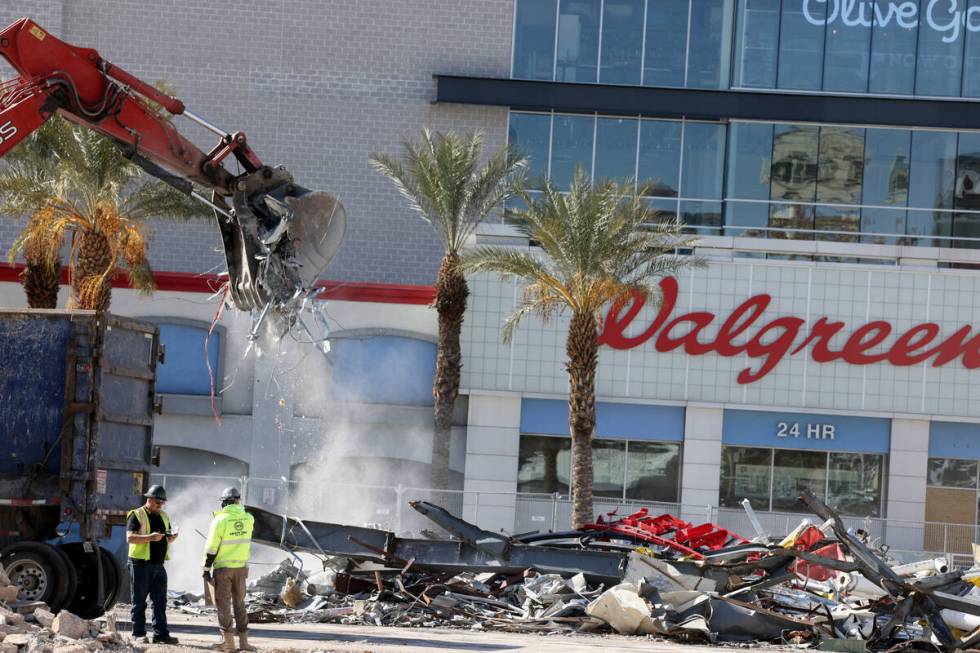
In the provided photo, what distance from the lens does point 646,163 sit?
3809 cm

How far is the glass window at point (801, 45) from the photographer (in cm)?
3741

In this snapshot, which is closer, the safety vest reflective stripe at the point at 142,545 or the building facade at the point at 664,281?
the safety vest reflective stripe at the point at 142,545

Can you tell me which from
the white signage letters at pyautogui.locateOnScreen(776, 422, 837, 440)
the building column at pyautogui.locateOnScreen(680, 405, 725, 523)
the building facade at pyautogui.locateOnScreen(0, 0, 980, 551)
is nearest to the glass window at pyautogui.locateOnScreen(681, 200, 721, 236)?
the building facade at pyautogui.locateOnScreen(0, 0, 980, 551)

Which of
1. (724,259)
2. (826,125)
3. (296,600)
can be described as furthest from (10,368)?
(826,125)

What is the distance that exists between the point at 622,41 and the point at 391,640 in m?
24.6

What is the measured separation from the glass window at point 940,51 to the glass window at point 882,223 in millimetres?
3142

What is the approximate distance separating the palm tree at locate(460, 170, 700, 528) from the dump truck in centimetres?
1529

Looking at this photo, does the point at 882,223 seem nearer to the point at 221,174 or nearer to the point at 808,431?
the point at 808,431

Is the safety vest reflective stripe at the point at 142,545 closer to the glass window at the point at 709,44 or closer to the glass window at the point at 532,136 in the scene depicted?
the glass window at the point at 532,136

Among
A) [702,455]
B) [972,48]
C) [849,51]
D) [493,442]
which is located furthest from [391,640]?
[972,48]

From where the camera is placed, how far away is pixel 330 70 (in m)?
39.1

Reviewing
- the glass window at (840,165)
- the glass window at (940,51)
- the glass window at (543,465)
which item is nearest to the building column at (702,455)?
the glass window at (543,465)

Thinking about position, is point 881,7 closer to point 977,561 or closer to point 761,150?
point 761,150

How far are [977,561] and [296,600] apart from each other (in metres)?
10.5
